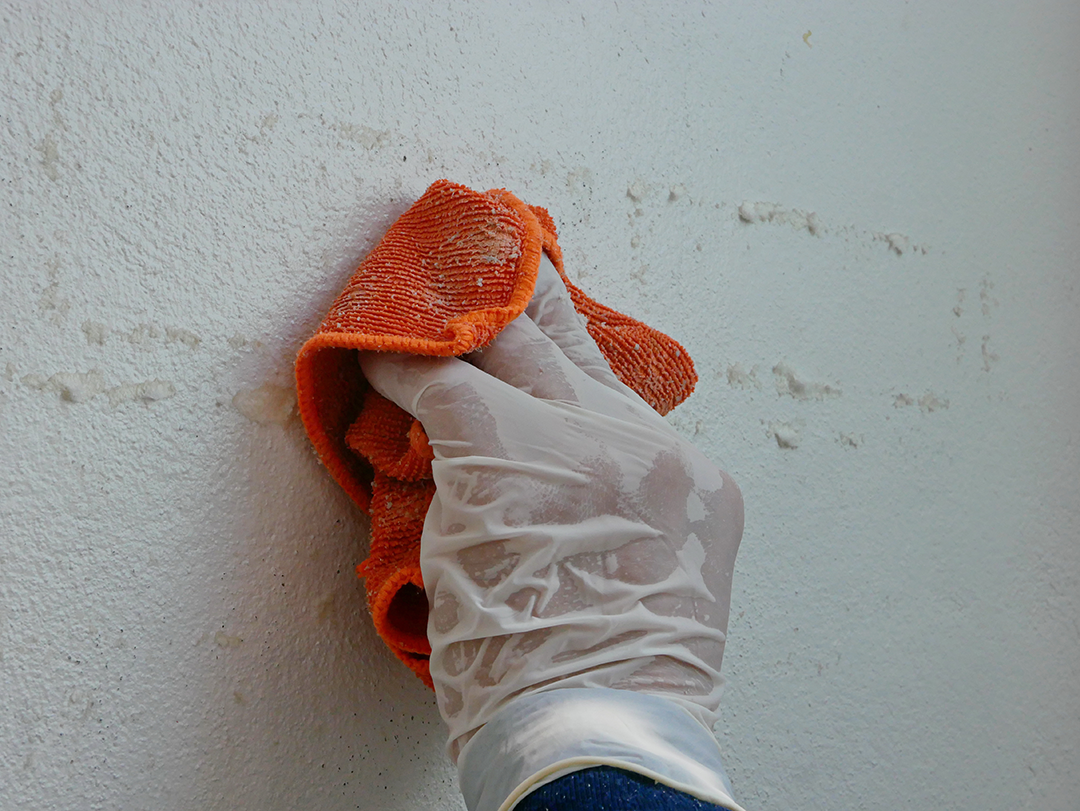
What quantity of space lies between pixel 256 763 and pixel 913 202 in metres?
1.04

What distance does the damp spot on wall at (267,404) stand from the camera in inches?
28.8

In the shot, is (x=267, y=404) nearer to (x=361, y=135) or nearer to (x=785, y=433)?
(x=361, y=135)

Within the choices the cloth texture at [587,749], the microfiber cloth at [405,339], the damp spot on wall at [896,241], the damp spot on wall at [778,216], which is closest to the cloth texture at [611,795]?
the cloth texture at [587,749]

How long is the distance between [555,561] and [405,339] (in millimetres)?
199

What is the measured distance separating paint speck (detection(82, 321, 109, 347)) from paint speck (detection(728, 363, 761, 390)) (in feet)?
2.09

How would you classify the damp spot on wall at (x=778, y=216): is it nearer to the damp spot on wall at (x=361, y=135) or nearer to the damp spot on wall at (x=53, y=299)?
the damp spot on wall at (x=361, y=135)

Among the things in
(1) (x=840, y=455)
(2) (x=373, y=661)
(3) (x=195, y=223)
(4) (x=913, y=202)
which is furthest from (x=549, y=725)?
(4) (x=913, y=202)

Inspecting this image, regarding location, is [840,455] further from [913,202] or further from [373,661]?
[373,661]

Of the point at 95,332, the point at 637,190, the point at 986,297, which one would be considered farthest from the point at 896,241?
the point at 95,332

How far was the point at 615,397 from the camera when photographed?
742mm

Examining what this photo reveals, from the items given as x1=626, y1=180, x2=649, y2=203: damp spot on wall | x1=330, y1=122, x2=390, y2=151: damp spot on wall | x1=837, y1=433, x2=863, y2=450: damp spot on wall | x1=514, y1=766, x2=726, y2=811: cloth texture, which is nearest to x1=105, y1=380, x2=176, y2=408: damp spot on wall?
x1=330, y1=122, x2=390, y2=151: damp spot on wall

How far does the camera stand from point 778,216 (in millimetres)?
1102

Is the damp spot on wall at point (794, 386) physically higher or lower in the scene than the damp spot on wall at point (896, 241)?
lower

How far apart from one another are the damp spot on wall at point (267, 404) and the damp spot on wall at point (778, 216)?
1.92 ft
